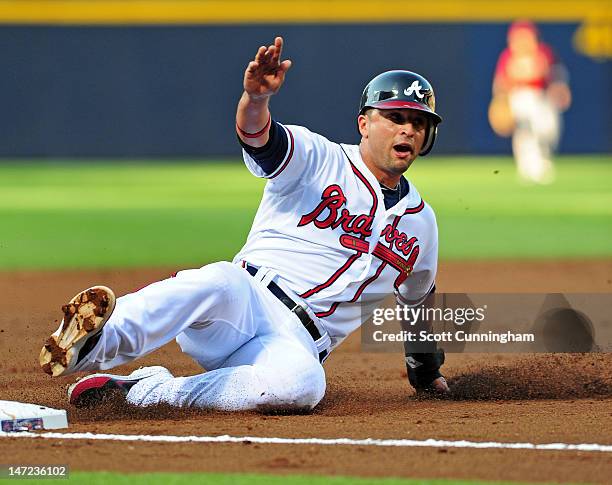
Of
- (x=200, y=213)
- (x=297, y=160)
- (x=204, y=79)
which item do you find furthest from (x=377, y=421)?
(x=204, y=79)

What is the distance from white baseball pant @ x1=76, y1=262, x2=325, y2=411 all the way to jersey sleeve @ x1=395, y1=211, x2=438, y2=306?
658 millimetres

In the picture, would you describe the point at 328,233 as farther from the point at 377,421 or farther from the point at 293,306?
the point at 377,421

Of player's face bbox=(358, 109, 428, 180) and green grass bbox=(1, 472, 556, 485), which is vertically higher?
player's face bbox=(358, 109, 428, 180)

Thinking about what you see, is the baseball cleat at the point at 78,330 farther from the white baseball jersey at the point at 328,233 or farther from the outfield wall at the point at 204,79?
the outfield wall at the point at 204,79

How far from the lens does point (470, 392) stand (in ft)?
16.6

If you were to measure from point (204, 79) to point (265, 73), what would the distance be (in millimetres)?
19869

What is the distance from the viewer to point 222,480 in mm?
3150

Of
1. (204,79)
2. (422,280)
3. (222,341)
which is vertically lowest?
(222,341)

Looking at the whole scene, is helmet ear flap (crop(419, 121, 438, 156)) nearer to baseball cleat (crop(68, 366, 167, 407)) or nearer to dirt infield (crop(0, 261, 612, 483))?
dirt infield (crop(0, 261, 612, 483))

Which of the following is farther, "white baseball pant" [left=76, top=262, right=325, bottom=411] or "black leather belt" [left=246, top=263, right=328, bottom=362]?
"black leather belt" [left=246, top=263, right=328, bottom=362]

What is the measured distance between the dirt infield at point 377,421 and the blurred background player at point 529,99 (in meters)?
14.3

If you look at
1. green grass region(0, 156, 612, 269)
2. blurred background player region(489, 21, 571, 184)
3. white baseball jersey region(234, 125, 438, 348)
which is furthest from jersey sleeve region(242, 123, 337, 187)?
blurred background player region(489, 21, 571, 184)

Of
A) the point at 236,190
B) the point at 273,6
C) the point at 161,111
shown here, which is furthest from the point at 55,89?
the point at 236,190

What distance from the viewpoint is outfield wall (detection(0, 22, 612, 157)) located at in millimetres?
23219
